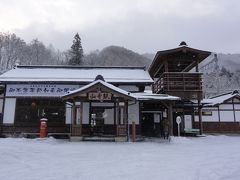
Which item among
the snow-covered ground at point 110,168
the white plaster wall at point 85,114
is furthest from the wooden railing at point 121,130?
the snow-covered ground at point 110,168

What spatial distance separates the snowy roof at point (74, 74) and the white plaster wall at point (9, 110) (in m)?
1.60

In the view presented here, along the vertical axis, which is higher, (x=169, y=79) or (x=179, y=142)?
(x=169, y=79)

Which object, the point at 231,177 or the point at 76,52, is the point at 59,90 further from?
the point at 76,52

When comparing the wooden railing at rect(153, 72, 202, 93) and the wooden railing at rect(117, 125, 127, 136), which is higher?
the wooden railing at rect(153, 72, 202, 93)

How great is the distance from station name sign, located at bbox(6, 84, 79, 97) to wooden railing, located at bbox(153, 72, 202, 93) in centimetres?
762

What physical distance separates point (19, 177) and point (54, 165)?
67.0 inches

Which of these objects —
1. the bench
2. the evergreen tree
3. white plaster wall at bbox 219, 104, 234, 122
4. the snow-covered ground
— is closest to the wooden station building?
the bench

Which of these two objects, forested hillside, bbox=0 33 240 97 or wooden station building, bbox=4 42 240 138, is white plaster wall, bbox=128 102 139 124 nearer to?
wooden station building, bbox=4 42 240 138

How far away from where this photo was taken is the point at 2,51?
48188mm

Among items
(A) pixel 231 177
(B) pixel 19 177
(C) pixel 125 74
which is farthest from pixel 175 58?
(B) pixel 19 177

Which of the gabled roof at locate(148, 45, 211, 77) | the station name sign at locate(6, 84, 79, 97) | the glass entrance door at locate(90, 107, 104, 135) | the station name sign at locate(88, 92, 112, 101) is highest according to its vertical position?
the gabled roof at locate(148, 45, 211, 77)

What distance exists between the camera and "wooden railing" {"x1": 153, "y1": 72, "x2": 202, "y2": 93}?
2055cm

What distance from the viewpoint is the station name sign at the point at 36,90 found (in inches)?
768

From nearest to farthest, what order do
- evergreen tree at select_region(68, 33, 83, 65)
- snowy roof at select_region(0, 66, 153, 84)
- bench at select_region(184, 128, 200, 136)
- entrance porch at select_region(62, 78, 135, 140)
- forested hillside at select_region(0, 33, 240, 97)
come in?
entrance porch at select_region(62, 78, 135, 140), snowy roof at select_region(0, 66, 153, 84), bench at select_region(184, 128, 200, 136), forested hillside at select_region(0, 33, 240, 97), evergreen tree at select_region(68, 33, 83, 65)
